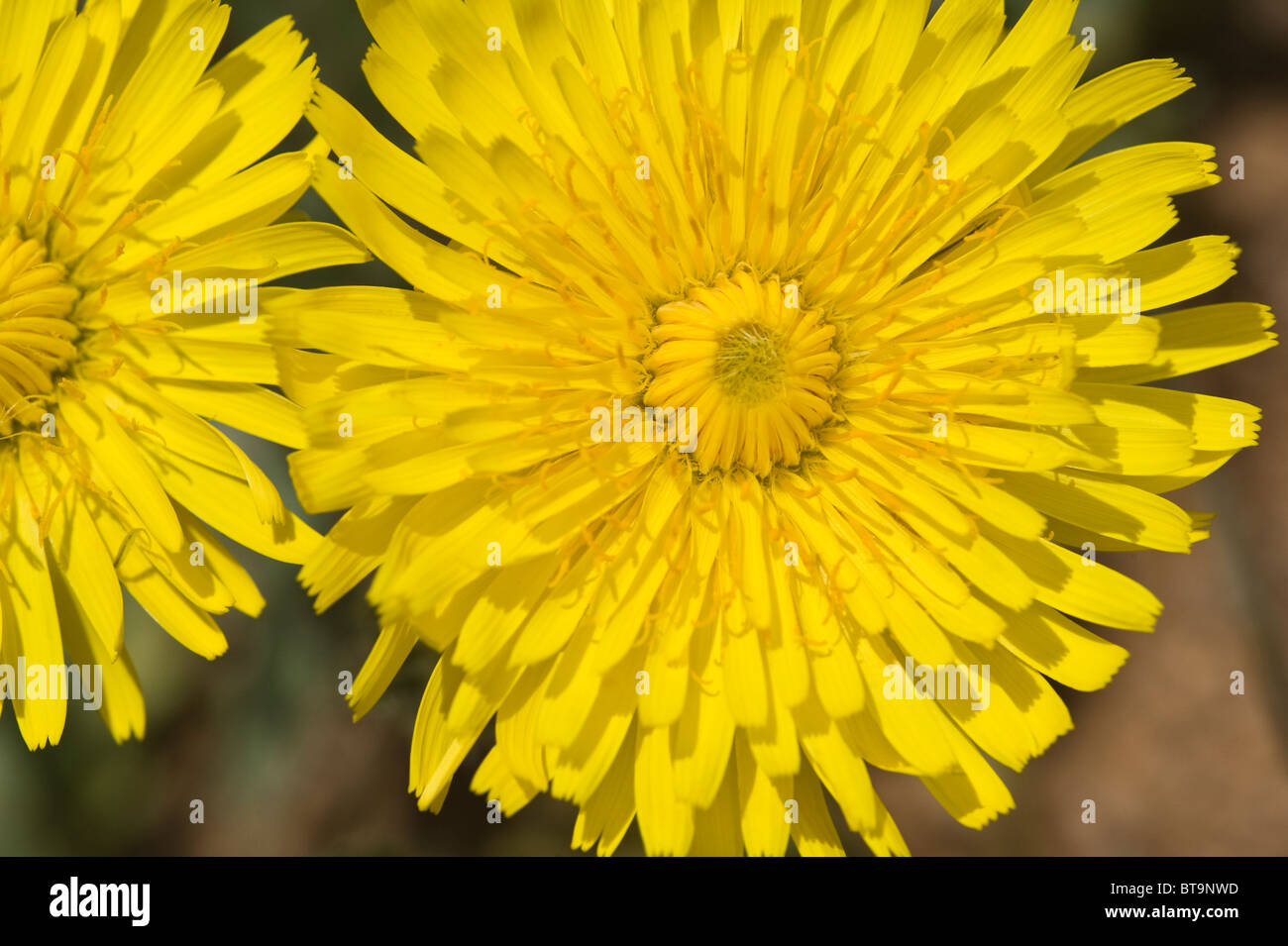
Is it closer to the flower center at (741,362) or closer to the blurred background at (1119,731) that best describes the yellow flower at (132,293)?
the flower center at (741,362)

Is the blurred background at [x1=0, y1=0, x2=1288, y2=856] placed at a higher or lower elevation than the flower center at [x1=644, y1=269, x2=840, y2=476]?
lower

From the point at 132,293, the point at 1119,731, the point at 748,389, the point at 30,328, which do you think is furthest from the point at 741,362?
the point at 1119,731

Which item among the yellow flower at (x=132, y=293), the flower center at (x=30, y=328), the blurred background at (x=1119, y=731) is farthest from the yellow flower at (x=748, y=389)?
the blurred background at (x=1119, y=731)

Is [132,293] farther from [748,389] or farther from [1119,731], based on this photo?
[1119,731]

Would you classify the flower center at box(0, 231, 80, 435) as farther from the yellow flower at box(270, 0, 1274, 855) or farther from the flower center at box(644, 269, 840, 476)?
the flower center at box(644, 269, 840, 476)

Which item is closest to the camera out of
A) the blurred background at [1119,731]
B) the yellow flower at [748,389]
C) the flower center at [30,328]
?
the yellow flower at [748,389]

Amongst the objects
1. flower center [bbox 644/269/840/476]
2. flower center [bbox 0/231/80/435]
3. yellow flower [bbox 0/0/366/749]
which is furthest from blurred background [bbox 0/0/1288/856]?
flower center [bbox 644/269/840/476]

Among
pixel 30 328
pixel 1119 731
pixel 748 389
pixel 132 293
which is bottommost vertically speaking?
pixel 1119 731
